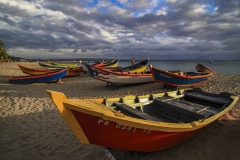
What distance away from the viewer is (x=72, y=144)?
3.99 m

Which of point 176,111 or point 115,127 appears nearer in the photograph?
point 115,127

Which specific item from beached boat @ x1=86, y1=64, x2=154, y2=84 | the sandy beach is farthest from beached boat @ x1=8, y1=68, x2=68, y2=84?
the sandy beach

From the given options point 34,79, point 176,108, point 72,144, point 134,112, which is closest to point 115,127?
point 134,112

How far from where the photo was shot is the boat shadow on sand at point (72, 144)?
10.9 feet

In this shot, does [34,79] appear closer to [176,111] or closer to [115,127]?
[176,111]

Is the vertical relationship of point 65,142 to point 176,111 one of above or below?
below

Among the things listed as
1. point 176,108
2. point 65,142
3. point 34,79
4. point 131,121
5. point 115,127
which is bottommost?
point 65,142

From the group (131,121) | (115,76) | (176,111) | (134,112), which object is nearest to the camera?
(131,121)

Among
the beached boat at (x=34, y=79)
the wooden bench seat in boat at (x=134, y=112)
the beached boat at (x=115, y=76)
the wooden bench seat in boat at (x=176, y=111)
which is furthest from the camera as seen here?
the beached boat at (x=34, y=79)

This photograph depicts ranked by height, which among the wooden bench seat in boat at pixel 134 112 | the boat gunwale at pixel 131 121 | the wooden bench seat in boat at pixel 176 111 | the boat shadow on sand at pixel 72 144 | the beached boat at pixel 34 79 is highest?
the boat gunwale at pixel 131 121

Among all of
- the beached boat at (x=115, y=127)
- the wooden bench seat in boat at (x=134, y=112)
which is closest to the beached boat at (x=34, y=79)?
the wooden bench seat in boat at (x=134, y=112)

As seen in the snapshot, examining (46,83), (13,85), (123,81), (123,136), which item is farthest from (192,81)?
(13,85)

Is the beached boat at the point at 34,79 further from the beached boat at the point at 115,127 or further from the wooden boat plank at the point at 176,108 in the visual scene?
the beached boat at the point at 115,127

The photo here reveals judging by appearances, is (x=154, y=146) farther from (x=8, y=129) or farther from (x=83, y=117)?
(x=8, y=129)
